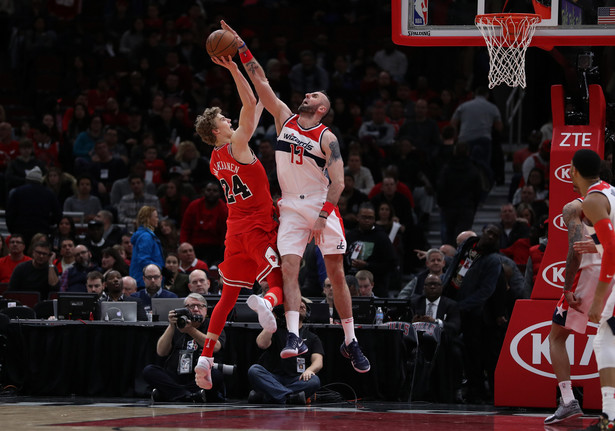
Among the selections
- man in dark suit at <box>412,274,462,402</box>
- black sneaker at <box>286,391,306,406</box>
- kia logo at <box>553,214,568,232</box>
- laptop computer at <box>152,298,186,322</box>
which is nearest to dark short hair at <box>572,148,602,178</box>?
kia logo at <box>553,214,568,232</box>

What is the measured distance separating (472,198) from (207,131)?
302 inches

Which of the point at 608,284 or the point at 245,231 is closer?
the point at 608,284

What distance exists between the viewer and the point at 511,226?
602 inches

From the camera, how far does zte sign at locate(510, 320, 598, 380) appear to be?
1094 centimetres

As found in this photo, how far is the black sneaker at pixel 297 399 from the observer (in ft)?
36.9

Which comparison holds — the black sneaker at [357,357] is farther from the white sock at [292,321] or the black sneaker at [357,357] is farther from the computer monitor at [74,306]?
the computer monitor at [74,306]

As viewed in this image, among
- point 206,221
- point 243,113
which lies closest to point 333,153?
point 243,113

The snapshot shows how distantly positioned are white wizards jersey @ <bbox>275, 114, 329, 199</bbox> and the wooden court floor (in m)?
2.00

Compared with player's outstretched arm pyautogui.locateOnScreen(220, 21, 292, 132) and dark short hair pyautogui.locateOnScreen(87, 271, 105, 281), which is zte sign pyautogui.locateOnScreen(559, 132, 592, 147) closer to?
player's outstretched arm pyautogui.locateOnScreen(220, 21, 292, 132)

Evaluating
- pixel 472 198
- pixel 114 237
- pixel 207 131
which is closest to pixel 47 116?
pixel 114 237

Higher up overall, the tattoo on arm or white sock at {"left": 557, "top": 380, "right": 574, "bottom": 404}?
the tattoo on arm

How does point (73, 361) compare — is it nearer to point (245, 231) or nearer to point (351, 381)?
point (351, 381)

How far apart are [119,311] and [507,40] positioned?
5.82 meters

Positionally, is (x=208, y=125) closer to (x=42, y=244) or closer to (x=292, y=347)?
(x=292, y=347)
